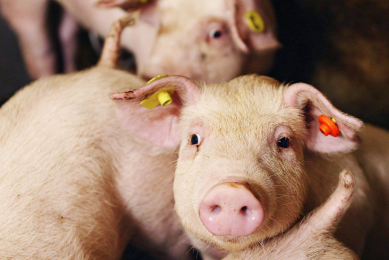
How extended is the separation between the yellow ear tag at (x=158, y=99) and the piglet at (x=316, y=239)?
575 millimetres

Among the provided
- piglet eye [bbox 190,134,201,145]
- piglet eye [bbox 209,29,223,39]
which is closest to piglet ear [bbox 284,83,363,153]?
piglet eye [bbox 190,134,201,145]

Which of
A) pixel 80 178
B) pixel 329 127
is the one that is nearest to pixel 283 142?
pixel 329 127

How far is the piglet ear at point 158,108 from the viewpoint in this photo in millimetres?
1249

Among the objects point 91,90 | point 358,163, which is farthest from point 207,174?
point 358,163

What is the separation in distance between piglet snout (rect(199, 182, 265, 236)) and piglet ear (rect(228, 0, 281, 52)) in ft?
4.25

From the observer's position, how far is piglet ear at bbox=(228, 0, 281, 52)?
2.12m

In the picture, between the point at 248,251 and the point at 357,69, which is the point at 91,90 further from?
the point at 357,69

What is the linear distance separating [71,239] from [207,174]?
610mm

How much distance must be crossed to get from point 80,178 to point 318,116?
36.2 inches

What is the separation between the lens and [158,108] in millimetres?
1446

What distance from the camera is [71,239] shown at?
4.38 feet

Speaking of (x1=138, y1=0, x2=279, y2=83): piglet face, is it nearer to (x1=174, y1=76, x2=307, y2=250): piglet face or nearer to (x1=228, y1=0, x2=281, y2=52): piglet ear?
(x1=228, y1=0, x2=281, y2=52): piglet ear

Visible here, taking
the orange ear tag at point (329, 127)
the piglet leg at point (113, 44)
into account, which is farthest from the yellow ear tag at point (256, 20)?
the orange ear tag at point (329, 127)

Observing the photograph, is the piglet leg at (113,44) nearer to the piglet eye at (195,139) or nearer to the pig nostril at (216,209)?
the piglet eye at (195,139)
